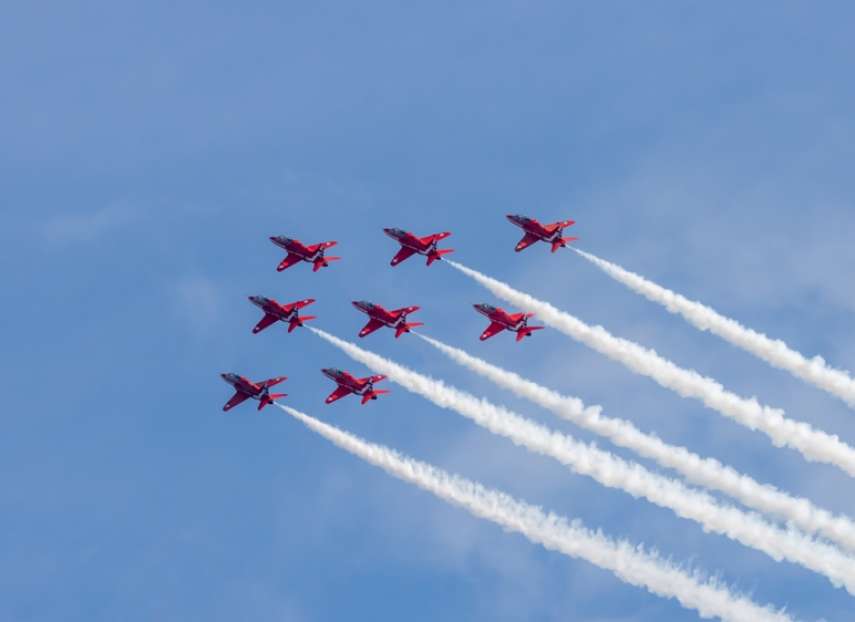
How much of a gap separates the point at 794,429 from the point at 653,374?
1383cm

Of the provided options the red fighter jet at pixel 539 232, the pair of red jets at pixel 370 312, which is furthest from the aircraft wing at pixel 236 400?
the red fighter jet at pixel 539 232

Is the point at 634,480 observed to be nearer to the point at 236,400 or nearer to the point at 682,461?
the point at 682,461

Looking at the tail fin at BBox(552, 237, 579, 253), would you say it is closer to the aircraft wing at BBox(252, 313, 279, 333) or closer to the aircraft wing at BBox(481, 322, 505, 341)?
the aircraft wing at BBox(481, 322, 505, 341)

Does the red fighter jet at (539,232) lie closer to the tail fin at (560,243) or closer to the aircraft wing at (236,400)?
the tail fin at (560,243)

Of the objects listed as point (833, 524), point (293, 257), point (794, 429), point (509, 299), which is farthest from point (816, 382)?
point (293, 257)

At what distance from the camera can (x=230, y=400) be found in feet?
610

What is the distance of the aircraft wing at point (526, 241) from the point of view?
611 feet

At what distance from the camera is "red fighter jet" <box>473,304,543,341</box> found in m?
181

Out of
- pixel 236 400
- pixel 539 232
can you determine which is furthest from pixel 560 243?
pixel 236 400

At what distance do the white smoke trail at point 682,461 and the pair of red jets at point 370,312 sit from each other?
5811 mm

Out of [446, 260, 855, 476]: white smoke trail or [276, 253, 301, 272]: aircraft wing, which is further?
[276, 253, 301, 272]: aircraft wing

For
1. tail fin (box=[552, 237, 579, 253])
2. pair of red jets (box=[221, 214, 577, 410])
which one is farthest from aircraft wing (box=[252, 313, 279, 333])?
tail fin (box=[552, 237, 579, 253])

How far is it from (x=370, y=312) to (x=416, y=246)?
7947 millimetres

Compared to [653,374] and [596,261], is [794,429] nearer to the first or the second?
[653,374]
